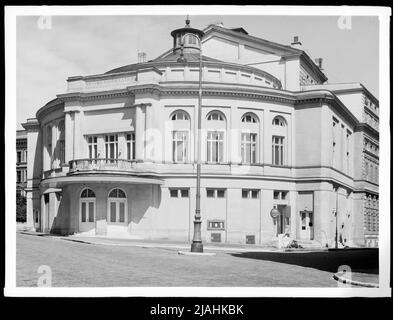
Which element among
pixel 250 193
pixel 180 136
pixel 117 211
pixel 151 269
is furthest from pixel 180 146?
pixel 151 269

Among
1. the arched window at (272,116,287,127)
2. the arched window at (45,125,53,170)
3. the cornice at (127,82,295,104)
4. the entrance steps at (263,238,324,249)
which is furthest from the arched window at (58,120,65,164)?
the entrance steps at (263,238,324,249)

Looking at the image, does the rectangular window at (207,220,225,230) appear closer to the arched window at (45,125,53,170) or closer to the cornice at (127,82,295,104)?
the cornice at (127,82,295,104)

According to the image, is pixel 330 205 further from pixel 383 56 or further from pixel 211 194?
pixel 383 56

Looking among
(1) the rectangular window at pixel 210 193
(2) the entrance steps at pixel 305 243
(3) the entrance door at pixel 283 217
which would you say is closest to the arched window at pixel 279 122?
(3) the entrance door at pixel 283 217

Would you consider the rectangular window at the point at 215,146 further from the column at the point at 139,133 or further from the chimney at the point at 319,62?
the chimney at the point at 319,62

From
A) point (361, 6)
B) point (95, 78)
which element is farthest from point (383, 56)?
point (95, 78)

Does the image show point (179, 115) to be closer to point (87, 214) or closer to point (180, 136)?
point (180, 136)

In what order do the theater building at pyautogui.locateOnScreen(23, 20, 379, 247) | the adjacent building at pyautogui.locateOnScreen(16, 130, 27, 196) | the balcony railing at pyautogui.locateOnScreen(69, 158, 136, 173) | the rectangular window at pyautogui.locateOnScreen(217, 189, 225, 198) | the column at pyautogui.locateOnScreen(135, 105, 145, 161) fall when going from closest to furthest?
the adjacent building at pyautogui.locateOnScreen(16, 130, 27, 196), the theater building at pyautogui.locateOnScreen(23, 20, 379, 247), the column at pyautogui.locateOnScreen(135, 105, 145, 161), the balcony railing at pyautogui.locateOnScreen(69, 158, 136, 173), the rectangular window at pyautogui.locateOnScreen(217, 189, 225, 198)

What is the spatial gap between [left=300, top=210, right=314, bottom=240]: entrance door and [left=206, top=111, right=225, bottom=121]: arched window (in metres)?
7.02

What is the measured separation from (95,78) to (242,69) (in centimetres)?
993

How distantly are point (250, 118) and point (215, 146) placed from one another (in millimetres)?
3706

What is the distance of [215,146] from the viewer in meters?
34.0

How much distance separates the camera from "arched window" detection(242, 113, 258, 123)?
36.5m

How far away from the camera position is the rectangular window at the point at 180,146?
Result: 3384 cm
